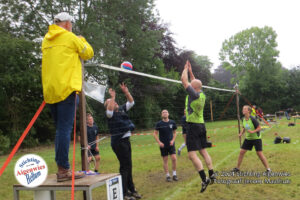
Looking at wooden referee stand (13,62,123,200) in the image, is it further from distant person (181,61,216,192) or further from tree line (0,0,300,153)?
tree line (0,0,300,153)

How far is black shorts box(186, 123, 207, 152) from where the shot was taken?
5.00 metres

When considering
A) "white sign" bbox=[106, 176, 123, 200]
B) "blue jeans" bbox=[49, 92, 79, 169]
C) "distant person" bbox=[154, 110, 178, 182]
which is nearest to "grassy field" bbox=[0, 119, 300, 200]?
"distant person" bbox=[154, 110, 178, 182]

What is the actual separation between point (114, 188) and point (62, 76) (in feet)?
4.88

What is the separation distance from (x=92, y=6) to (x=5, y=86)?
26.9 feet

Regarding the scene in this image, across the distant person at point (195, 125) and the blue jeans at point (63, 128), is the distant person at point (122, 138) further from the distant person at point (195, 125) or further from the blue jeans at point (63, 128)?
the blue jeans at point (63, 128)

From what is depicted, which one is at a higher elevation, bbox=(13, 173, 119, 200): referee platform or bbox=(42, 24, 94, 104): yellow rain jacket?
bbox=(42, 24, 94, 104): yellow rain jacket

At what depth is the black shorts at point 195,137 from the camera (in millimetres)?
Answer: 5004

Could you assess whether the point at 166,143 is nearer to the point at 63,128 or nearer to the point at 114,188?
the point at 114,188

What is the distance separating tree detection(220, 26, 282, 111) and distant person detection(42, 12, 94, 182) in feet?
114

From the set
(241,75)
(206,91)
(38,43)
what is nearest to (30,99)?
(38,43)

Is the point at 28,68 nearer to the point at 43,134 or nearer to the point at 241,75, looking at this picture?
the point at 43,134

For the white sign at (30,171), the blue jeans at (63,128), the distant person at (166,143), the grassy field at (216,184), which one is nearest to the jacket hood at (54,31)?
the blue jeans at (63,128)

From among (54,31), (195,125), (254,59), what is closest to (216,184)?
(195,125)

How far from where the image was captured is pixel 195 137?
5043 mm
